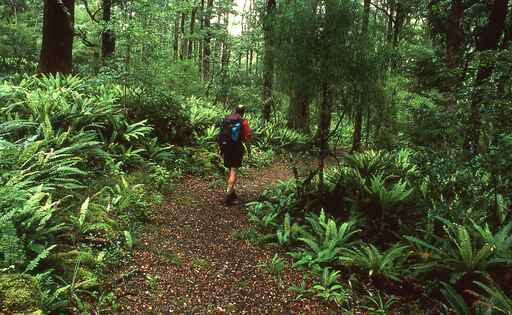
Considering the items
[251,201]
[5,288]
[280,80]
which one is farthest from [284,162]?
[5,288]

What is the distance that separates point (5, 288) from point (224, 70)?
16.2m

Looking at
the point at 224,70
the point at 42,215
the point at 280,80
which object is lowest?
the point at 42,215

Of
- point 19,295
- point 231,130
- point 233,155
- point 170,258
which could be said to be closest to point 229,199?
point 233,155

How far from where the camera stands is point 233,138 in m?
8.01

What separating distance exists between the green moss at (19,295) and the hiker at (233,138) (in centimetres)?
496

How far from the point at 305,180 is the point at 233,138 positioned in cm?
185

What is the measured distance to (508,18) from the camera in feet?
43.2

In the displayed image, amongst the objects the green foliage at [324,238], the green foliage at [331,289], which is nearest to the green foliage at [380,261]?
the green foliage at [324,238]

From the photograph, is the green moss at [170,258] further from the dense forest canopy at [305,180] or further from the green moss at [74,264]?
the green moss at [74,264]

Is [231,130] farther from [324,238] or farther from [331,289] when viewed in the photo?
[331,289]

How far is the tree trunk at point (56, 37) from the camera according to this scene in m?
9.48

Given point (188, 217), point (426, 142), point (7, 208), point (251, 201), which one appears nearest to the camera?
point (7, 208)

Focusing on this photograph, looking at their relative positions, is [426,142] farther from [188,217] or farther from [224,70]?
[224,70]

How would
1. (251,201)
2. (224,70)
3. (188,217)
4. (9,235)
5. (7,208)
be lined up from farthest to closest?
(224,70) < (251,201) < (188,217) < (7,208) < (9,235)
